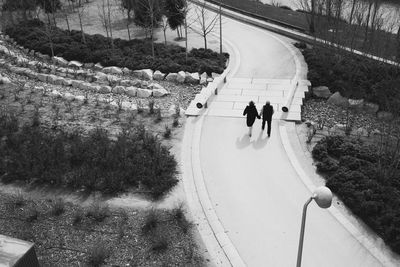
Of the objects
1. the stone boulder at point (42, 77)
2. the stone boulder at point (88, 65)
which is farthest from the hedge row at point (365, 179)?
the stone boulder at point (42, 77)

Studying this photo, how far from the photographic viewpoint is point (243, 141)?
1503 centimetres

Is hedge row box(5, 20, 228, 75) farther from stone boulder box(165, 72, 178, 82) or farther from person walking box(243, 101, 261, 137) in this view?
person walking box(243, 101, 261, 137)

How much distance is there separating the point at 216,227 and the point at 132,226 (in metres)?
2.08

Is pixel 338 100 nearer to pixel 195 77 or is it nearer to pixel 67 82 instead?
pixel 195 77

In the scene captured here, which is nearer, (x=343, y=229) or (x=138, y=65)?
(x=343, y=229)

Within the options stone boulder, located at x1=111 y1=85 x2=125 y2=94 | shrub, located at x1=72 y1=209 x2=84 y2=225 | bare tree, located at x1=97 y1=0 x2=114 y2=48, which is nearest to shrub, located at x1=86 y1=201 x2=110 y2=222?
shrub, located at x1=72 y1=209 x2=84 y2=225

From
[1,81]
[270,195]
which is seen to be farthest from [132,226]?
[1,81]

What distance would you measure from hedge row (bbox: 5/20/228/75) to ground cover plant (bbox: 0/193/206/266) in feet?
33.8

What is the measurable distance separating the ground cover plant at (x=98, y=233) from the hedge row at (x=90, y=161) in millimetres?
846

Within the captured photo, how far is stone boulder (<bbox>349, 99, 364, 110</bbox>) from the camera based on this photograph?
57.5ft

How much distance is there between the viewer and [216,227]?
11.3 metres

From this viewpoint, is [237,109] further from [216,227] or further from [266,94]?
[216,227]

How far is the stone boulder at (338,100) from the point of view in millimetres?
17812

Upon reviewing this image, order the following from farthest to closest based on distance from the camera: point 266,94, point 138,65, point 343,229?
1. point 138,65
2. point 266,94
3. point 343,229
